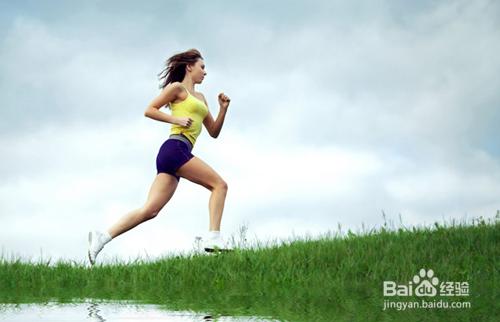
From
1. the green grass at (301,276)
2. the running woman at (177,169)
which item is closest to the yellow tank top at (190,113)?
the running woman at (177,169)

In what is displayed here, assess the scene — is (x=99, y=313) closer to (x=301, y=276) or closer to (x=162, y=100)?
(x=301, y=276)

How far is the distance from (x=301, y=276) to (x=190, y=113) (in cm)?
300

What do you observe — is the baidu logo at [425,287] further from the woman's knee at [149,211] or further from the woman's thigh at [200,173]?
the woman's knee at [149,211]

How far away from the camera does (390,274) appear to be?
8.36 metres

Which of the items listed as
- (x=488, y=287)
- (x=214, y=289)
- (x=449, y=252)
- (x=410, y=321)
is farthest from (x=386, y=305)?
(x=449, y=252)

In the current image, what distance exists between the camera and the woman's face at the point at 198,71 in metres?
10.5

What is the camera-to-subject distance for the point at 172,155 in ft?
32.5

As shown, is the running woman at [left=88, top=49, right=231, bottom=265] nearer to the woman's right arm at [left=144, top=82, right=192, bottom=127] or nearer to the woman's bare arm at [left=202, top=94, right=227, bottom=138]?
the woman's right arm at [left=144, top=82, right=192, bottom=127]

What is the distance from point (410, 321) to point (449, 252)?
12.8 feet

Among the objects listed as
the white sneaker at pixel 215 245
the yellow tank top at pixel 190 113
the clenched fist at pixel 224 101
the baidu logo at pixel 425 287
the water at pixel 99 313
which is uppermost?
the clenched fist at pixel 224 101

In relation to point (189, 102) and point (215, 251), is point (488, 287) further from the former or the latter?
point (189, 102)

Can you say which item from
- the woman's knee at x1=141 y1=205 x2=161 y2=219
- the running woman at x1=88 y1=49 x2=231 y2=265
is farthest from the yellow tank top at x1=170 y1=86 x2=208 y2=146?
the woman's knee at x1=141 y1=205 x2=161 y2=219

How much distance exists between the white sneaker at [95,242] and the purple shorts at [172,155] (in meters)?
1.29

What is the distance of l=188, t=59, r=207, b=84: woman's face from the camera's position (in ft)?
34.6
